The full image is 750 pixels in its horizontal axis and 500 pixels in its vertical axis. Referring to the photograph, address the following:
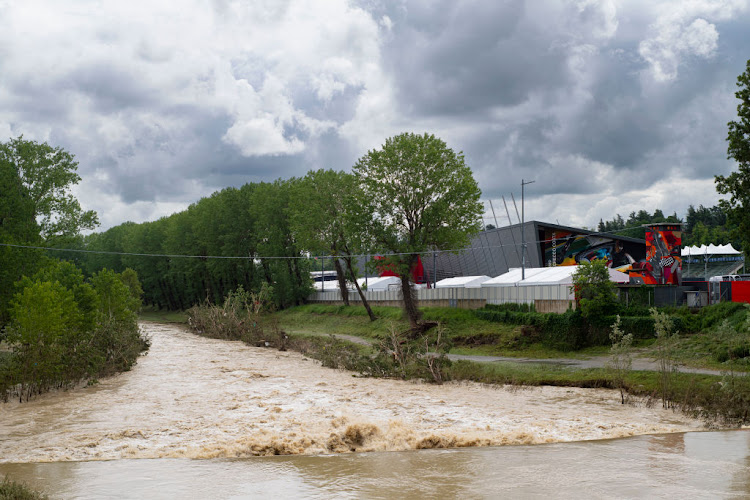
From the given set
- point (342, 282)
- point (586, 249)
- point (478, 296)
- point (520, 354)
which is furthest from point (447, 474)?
point (586, 249)

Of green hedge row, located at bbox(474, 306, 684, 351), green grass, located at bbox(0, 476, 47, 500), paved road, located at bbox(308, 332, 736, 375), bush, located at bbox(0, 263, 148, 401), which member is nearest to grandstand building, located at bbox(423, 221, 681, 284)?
green hedge row, located at bbox(474, 306, 684, 351)

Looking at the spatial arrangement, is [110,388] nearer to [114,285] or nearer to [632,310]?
[114,285]

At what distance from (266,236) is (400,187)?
30.1m

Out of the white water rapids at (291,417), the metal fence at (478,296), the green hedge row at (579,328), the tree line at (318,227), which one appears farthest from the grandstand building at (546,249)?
the white water rapids at (291,417)

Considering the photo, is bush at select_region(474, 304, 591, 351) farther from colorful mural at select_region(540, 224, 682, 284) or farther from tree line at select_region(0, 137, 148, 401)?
colorful mural at select_region(540, 224, 682, 284)

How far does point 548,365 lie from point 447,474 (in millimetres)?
20476

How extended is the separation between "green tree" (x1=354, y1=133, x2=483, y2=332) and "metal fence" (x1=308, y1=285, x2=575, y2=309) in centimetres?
501

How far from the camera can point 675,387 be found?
85.4 ft

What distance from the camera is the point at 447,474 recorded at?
1564 centimetres

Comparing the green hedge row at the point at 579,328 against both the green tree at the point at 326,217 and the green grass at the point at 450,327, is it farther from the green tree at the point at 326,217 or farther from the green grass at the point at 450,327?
the green tree at the point at 326,217

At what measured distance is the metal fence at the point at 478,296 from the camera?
154 ft

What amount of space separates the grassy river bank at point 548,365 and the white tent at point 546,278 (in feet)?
15.7

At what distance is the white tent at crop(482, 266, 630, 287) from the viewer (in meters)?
49.2

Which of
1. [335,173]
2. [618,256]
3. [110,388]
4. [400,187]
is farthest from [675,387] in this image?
[618,256]
